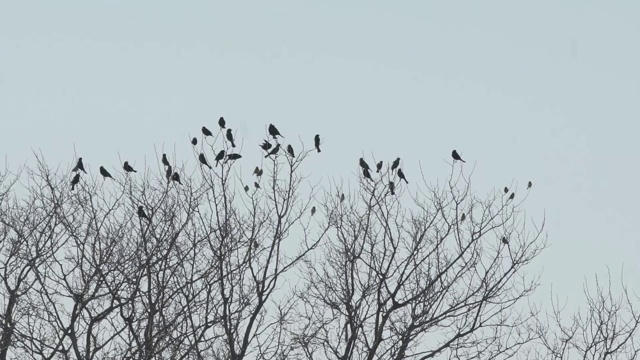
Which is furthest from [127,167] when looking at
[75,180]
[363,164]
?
[363,164]

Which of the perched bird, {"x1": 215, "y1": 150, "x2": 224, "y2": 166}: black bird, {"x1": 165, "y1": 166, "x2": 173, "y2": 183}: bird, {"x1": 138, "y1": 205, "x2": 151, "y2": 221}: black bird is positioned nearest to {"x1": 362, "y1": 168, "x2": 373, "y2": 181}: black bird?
the perched bird

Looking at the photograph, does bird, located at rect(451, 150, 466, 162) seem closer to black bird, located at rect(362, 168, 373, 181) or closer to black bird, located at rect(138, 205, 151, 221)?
black bird, located at rect(362, 168, 373, 181)

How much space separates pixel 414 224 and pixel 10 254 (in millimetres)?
5146

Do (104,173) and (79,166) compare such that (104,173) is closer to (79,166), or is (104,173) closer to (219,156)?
(79,166)

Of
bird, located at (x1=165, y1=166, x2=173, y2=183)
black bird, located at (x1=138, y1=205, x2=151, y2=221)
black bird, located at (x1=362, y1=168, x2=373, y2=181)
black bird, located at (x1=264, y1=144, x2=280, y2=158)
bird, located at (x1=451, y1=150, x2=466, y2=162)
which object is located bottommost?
black bird, located at (x1=138, y1=205, x2=151, y2=221)

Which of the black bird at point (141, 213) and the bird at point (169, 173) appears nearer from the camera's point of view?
the black bird at point (141, 213)

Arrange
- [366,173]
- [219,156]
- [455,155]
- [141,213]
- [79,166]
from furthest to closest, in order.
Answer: [455,155]
[79,166]
[366,173]
[219,156]
[141,213]

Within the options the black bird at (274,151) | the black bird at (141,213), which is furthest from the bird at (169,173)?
the black bird at (274,151)

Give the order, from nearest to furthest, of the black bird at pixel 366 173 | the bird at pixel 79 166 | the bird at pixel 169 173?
1. the bird at pixel 169 173
2. the black bird at pixel 366 173
3. the bird at pixel 79 166

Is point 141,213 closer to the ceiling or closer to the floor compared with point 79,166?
closer to the floor

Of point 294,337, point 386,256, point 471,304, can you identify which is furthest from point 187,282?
point 471,304

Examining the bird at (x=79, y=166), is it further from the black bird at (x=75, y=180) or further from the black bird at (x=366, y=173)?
the black bird at (x=366, y=173)

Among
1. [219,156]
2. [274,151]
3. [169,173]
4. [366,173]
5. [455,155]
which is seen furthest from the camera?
[455,155]

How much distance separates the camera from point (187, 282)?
12.8 m
